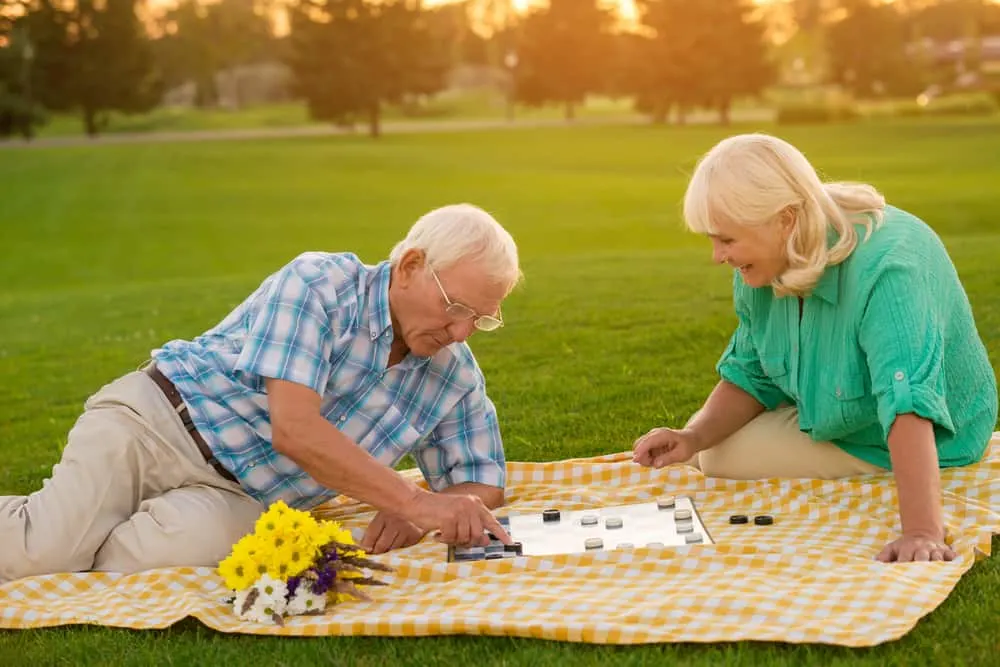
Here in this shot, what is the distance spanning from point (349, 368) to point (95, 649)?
1.36m

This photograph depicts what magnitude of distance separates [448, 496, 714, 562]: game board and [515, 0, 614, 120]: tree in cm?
8057

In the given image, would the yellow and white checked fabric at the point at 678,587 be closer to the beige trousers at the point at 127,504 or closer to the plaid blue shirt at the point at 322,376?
the beige trousers at the point at 127,504

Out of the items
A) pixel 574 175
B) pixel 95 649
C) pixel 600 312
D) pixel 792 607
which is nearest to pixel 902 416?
pixel 792 607

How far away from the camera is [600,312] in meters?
11.6

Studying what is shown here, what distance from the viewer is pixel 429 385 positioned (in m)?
5.29

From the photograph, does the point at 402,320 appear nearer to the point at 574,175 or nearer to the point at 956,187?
the point at 956,187

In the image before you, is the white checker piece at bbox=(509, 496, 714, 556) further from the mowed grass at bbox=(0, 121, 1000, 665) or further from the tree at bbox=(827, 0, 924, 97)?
the tree at bbox=(827, 0, 924, 97)

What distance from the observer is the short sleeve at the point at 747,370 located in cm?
571

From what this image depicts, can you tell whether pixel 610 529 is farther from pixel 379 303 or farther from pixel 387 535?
pixel 379 303

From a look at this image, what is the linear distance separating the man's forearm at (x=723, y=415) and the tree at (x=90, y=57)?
67.3 meters

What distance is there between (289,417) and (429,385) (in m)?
0.81

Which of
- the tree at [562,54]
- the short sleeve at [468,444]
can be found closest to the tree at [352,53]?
the tree at [562,54]

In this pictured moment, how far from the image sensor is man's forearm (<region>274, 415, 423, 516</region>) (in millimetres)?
4598

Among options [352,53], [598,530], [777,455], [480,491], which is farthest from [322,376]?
[352,53]
